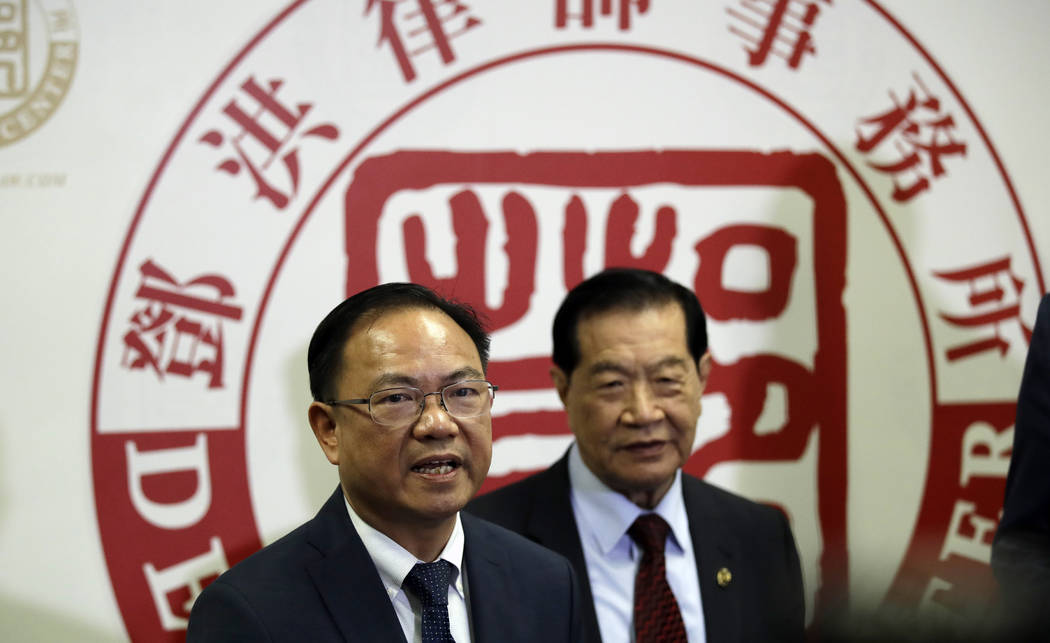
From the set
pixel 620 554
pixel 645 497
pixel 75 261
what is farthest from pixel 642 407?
pixel 75 261

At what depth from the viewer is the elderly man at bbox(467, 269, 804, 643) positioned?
212 cm

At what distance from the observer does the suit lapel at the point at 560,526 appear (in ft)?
6.86

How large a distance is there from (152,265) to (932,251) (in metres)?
1.96

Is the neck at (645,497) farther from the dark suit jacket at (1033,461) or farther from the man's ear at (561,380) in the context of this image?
the dark suit jacket at (1033,461)

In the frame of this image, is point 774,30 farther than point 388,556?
Yes

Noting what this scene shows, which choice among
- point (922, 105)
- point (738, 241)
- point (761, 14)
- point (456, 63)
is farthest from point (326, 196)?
point (922, 105)

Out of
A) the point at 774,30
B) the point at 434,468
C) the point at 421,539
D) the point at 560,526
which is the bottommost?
the point at 560,526

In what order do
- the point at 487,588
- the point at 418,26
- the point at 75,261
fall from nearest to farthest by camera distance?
1. the point at 487,588
2. the point at 75,261
3. the point at 418,26

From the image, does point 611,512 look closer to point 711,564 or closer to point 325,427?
point 711,564

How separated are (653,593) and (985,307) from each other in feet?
4.20

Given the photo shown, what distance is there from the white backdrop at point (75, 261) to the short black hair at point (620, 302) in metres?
0.64

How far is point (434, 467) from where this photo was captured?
5.21 feet

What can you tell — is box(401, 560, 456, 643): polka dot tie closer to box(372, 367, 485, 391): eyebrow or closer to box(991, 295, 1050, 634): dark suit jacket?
box(372, 367, 485, 391): eyebrow

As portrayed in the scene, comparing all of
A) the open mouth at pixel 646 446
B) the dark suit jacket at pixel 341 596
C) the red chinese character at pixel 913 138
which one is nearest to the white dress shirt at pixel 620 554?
the open mouth at pixel 646 446
